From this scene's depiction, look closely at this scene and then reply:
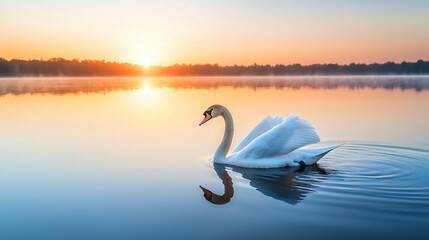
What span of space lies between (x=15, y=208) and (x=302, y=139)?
4.91 metres

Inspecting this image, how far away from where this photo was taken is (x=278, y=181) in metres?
7.70

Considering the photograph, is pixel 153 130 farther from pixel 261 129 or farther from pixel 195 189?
pixel 195 189

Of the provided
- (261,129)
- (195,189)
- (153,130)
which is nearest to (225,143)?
(261,129)

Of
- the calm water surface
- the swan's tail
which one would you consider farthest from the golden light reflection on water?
the swan's tail

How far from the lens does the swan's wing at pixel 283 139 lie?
847 centimetres

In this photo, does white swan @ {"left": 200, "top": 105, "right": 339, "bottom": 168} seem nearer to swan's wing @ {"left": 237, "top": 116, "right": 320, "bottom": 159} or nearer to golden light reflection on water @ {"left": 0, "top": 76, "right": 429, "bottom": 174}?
swan's wing @ {"left": 237, "top": 116, "right": 320, "bottom": 159}

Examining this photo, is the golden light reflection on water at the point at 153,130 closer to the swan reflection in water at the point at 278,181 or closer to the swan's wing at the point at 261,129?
the swan's wing at the point at 261,129

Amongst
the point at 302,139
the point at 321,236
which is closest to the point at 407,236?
the point at 321,236

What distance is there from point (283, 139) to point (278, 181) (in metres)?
1.05

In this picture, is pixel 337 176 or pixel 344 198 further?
pixel 337 176

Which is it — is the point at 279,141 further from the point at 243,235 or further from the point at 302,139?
the point at 243,235

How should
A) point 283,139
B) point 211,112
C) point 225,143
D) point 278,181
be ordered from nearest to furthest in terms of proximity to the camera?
point 278,181
point 283,139
point 225,143
point 211,112

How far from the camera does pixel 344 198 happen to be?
6449 millimetres

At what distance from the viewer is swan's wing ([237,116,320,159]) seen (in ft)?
27.8
